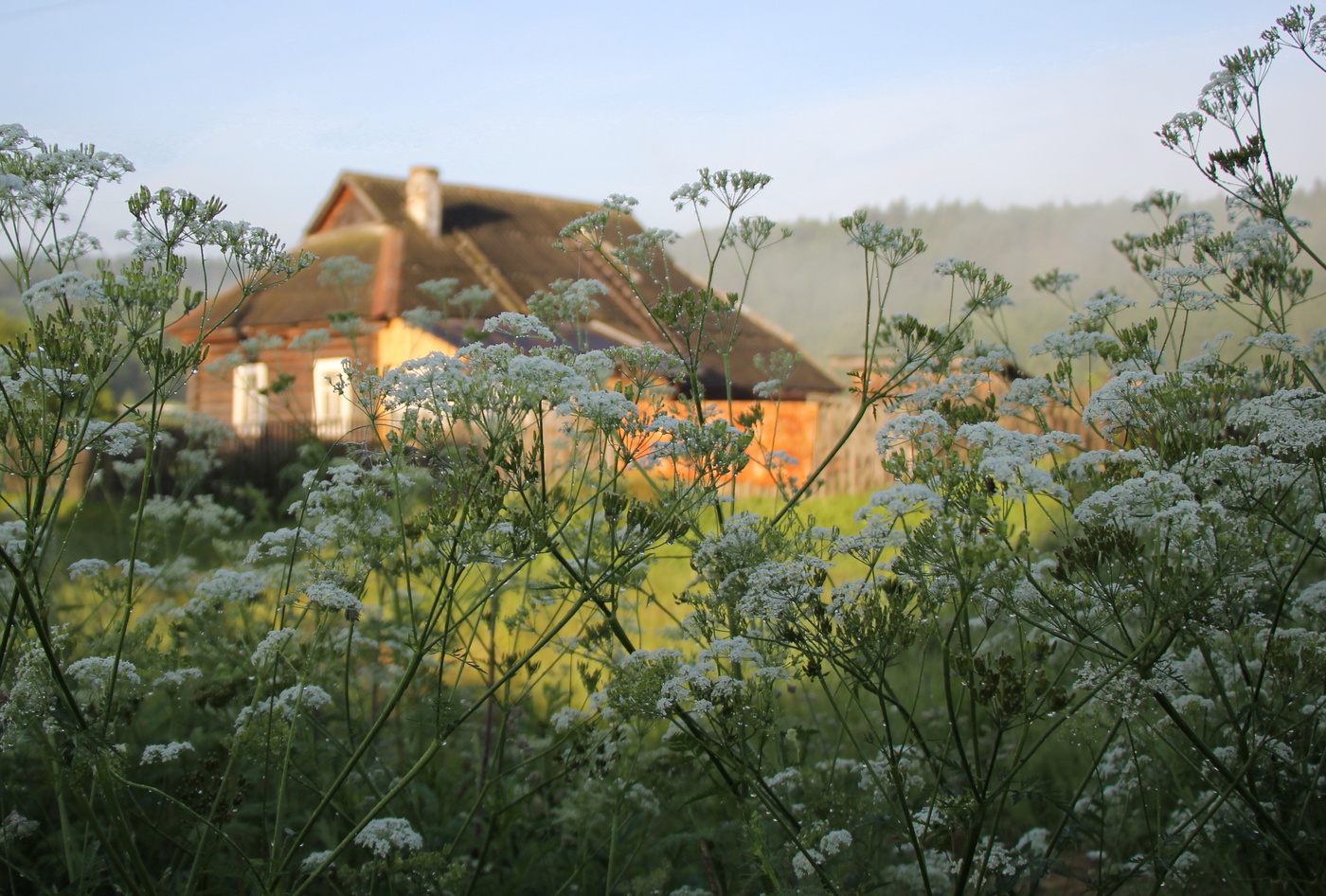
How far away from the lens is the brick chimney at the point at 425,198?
2409 centimetres

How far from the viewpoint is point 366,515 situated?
3.63m

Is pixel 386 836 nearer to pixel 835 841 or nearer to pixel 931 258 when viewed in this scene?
pixel 835 841

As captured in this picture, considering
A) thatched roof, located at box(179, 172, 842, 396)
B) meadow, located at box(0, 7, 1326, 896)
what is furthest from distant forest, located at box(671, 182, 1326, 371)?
meadow, located at box(0, 7, 1326, 896)

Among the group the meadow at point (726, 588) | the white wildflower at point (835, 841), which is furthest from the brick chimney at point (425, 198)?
the white wildflower at point (835, 841)

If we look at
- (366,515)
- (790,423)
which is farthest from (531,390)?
(790,423)

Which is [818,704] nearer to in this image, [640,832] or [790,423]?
[640,832]

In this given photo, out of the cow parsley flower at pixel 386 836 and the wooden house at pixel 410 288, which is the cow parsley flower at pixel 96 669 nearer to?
the cow parsley flower at pixel 386 836

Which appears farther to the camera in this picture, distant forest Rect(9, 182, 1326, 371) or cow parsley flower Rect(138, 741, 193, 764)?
distant forest Rect(9, 182, 1326, 371)

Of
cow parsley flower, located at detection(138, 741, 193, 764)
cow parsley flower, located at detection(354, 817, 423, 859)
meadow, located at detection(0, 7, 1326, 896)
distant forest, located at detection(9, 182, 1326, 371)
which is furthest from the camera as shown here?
distant forest, located at detection(9, 182, 1326, 371)

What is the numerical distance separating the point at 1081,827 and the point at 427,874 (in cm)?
215

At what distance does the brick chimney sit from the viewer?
24094mm

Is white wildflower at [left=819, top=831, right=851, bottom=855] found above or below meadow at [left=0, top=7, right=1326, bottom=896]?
below

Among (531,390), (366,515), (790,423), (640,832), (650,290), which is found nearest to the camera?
(531,390)

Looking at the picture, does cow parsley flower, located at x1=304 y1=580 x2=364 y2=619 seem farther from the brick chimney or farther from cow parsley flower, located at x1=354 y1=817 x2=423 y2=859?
the brick chimney
